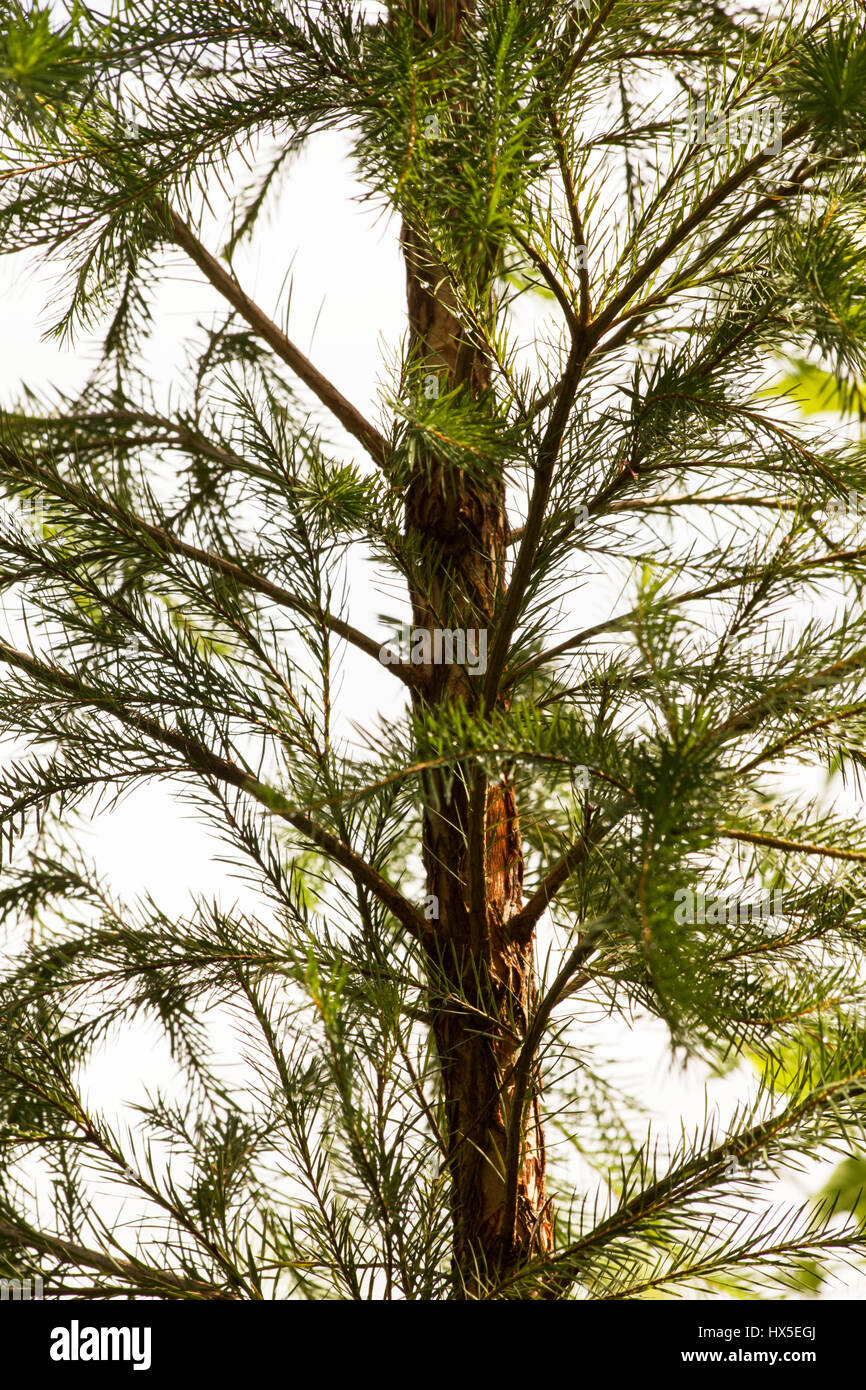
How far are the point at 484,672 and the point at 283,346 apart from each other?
357mm

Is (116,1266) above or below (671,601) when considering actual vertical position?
below

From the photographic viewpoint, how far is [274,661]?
60 centimetres

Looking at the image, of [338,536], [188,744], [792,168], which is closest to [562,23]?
[792,168]

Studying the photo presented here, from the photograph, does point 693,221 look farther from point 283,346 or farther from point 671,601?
point 283,346

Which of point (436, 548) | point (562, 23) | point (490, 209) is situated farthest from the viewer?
point (436, 548)

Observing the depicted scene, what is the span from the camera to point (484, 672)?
58 cm

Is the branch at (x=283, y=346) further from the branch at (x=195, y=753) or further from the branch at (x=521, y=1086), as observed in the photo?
the branch at (x=521, y=1086)

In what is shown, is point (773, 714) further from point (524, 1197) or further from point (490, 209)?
point (524, 1197)

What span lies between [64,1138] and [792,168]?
2.00 ft

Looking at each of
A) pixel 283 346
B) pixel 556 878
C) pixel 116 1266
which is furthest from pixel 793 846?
pixel 283 346

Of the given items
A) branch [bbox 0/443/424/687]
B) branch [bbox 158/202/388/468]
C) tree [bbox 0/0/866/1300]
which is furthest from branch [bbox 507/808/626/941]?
branch [bbox 158/202/388/468]

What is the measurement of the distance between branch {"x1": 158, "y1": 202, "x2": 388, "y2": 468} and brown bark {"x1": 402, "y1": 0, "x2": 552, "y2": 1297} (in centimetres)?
8

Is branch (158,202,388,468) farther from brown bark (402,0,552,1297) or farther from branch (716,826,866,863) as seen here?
branch (716,826,866,863)

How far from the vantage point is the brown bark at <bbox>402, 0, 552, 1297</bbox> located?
1.94 feet
